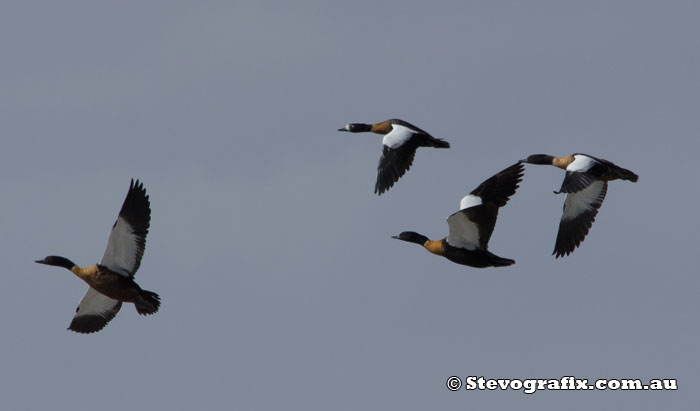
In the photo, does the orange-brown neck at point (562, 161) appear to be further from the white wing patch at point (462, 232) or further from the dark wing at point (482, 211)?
the white wing patch at point (462, 232)

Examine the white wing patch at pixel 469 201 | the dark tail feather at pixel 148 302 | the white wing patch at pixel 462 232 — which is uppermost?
the white wing patch at pixel 469 201

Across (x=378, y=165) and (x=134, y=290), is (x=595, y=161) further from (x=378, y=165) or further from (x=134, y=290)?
(x=134, y=290)

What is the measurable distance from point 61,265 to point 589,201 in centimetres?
1290

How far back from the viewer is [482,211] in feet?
90.4

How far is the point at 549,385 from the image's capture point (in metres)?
26.5

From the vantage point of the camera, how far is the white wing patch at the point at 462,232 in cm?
2744

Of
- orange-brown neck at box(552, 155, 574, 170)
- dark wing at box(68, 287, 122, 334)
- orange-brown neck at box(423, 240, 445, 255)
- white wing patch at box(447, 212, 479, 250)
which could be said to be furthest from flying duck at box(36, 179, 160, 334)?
orange-brown neck at box(552, 155, 574, 170)

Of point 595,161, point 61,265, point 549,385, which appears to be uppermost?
point 595,161

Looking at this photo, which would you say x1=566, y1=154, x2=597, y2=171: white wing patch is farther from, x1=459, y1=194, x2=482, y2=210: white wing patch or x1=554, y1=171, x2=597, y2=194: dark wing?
x1=459, y1=194, x2=482, y2=210: white wing patch

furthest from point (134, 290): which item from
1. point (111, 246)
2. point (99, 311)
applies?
point (99, 311)

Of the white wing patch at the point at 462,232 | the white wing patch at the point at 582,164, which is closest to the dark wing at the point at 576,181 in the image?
the white wing patch at the point at 582,164

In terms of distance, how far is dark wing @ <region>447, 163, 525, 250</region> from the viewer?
27484 millimetres

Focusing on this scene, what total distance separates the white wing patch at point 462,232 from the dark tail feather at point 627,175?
16.5 ft

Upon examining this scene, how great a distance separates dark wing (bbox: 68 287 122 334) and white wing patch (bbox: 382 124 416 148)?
7.52 m
